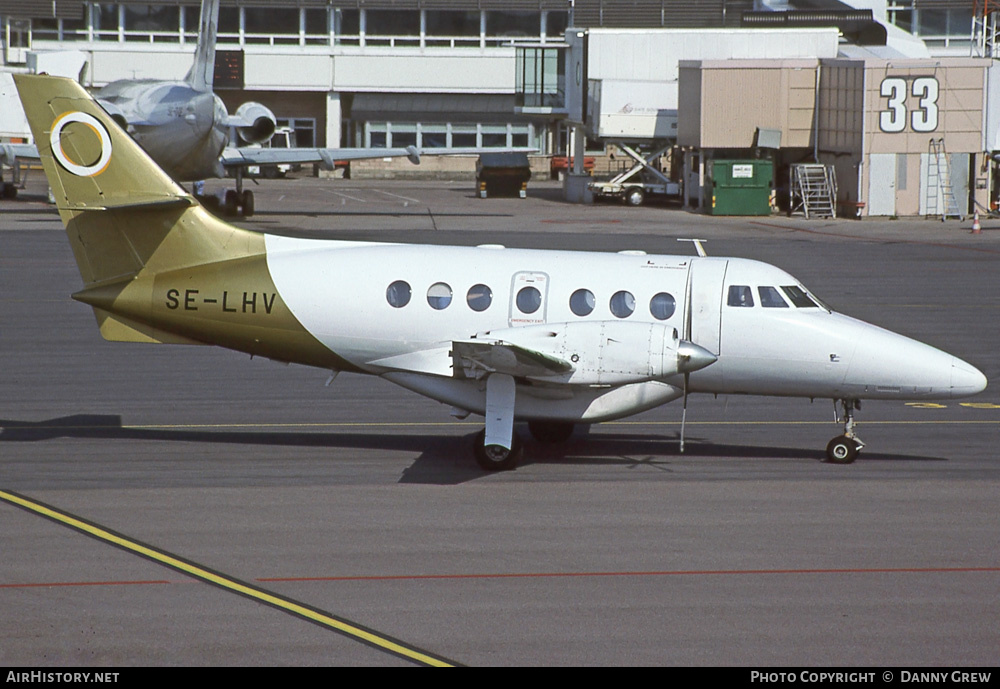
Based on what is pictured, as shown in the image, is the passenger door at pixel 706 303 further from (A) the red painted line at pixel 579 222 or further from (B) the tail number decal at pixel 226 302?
(A) the red painted line at pixel 579 222

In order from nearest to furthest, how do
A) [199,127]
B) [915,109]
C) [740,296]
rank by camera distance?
[740,296]
[199,127]
[915,109]

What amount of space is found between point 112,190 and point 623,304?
721 cm

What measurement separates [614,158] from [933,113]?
33875mm

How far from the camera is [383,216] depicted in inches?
2297

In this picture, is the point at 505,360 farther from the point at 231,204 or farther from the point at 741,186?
the point at 741,186

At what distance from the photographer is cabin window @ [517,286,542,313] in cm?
1738

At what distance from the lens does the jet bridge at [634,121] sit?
66.7 metres

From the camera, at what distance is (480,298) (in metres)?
17.5

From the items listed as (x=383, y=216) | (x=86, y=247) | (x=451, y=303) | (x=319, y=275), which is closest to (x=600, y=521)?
(x=451, y=303)

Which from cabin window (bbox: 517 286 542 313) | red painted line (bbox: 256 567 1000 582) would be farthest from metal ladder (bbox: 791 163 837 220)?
red painted line (bbox: 256 567 1000 582)

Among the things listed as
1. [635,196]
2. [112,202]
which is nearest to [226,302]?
[112,202]

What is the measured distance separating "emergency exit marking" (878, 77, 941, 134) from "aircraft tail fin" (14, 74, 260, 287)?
146ft

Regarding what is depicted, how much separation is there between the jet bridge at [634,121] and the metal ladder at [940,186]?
1376 centimetres

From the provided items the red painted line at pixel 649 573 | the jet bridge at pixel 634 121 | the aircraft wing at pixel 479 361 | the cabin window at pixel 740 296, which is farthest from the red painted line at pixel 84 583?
the jet bridge at pixel 634 121
